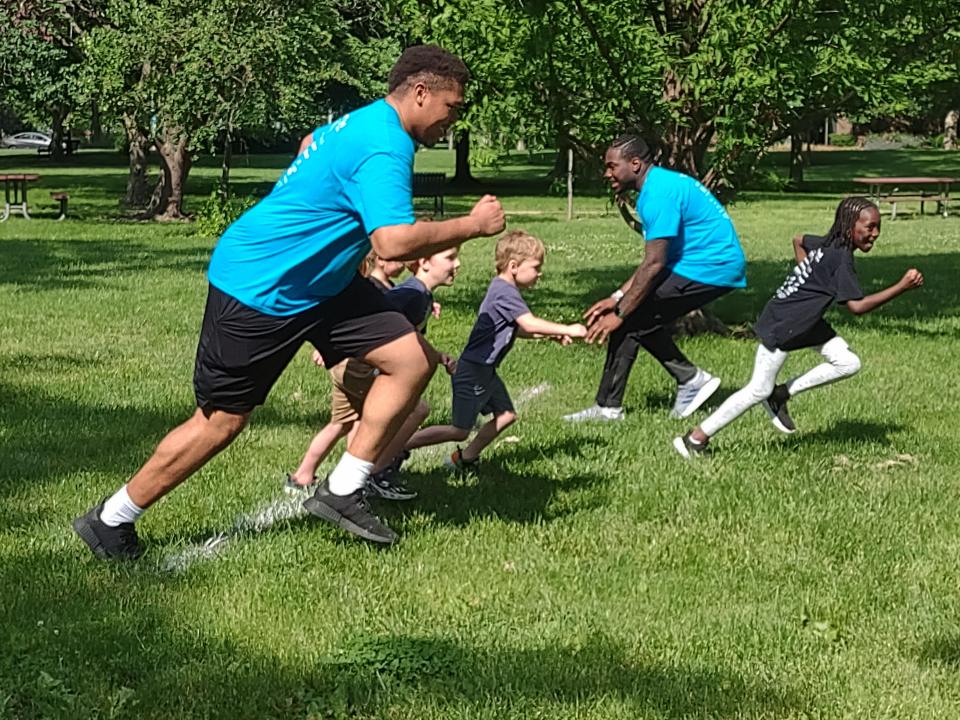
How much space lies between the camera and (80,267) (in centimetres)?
1775

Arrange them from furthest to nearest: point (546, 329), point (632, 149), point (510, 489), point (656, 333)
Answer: point (656, 333) → point (632, 149) → point (510, 489) → point (546, 329)

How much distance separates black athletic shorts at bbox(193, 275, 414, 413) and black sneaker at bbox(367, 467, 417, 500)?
3.69 ft

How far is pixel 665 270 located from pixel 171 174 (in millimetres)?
20045

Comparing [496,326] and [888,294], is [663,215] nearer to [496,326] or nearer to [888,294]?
[888,294]

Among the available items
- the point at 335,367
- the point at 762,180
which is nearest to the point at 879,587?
the point at 335,367

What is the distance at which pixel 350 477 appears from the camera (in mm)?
5637

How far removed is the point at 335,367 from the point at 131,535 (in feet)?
3.93

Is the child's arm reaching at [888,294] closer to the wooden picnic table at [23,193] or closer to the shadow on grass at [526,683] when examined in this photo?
the shadow on grass at [526,683]

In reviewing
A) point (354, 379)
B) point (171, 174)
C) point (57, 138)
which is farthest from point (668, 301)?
point (57, 138)

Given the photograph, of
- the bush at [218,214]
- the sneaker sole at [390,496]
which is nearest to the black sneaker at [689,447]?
the sneaker sole at [390,496]

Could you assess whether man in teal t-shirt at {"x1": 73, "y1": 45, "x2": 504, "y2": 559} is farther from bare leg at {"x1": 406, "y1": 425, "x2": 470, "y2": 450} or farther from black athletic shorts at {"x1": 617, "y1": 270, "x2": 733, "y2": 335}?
black athletic shorts at {"x1": 617, "y1": 270, "x2": 733, "y2": 335}

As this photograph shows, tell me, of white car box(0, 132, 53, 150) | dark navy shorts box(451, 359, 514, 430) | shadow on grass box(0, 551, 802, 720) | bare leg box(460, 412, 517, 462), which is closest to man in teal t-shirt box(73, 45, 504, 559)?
shadow on grass box(0, 551, 802, 720)

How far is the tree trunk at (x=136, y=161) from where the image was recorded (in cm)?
2814

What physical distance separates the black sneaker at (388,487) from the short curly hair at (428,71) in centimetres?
201
